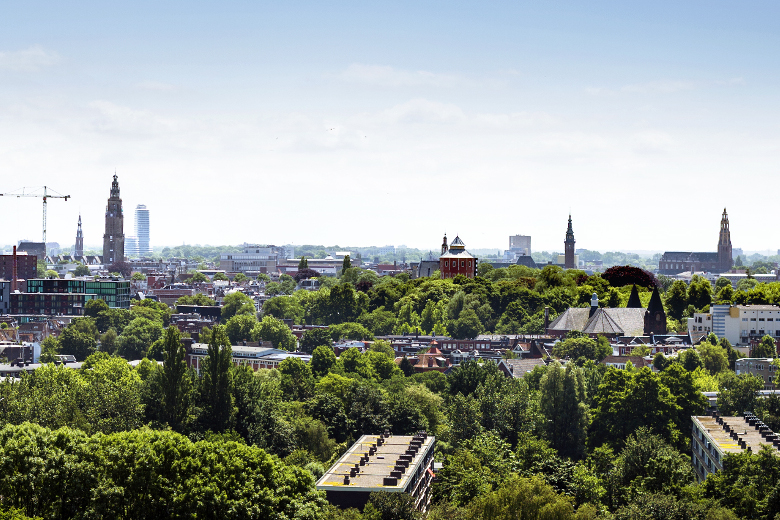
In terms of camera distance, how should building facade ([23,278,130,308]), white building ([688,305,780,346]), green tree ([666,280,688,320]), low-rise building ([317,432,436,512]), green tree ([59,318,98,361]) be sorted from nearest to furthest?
1. low-rise building ([317,432,436,512])
2. white building ([688,305,780,346])
3. green tree ([59,318,98,361])
4. green tree ([666,280,688,320])
5. building facade ([23,278,130,308])

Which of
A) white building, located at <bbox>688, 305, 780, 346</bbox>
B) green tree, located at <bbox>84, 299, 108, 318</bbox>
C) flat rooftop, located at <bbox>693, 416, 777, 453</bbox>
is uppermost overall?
white building, located at <bbox>688, 305, 780, 346</bbox>

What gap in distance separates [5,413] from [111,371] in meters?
22.0

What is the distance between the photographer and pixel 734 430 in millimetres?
62906

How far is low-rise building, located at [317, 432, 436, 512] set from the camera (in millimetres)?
48969

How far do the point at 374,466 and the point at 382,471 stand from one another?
1.34 metres

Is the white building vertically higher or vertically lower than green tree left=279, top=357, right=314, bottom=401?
higher

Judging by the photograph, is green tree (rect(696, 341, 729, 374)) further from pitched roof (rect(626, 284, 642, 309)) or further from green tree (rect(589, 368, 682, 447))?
pitched roof (rect(626, 284, 642, 309))

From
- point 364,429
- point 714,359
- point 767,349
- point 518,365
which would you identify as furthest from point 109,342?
point 767,349

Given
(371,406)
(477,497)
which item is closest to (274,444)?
(371,406)

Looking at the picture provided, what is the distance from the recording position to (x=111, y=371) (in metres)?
84.2

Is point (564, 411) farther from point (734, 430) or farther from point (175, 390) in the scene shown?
point (175, 390)

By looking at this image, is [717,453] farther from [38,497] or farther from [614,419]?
[38,497]

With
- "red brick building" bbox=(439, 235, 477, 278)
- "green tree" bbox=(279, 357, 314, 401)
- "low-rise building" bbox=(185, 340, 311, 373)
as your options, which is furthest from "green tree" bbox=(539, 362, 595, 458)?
"red brick building" bbox=(439, 235, 477, 278)

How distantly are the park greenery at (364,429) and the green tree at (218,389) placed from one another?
107 millimetres
